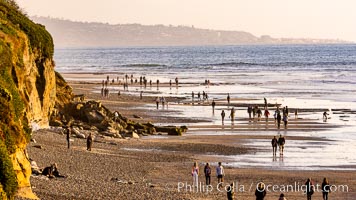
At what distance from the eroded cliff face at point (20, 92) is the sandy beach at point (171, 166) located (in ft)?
5.34

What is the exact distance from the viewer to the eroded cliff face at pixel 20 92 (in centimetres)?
2092

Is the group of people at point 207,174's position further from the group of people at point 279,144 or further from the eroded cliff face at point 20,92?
the group of people at point 279,144

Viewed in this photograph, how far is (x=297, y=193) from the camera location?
28.6 m

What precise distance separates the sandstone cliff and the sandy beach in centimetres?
156

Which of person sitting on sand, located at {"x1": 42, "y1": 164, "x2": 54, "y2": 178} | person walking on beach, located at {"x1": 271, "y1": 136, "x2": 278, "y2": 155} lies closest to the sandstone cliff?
person sitting on sand, located at {"x1": 42, "y1": 164, "x2": 54, "y2": 178}

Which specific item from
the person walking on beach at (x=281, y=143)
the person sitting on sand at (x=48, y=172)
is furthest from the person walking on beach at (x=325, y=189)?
the person walking on beach at (x=281, y=143)

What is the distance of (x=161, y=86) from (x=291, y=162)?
59.9 metres

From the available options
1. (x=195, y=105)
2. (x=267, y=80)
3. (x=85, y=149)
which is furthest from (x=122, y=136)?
(x=267, y=80)

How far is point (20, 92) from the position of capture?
3136cm

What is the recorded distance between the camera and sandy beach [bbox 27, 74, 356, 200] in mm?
27203

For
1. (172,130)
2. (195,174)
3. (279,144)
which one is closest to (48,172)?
(195,174)

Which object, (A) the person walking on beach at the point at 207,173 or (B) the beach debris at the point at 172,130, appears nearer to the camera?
(A) the person walking on beach at the point at 207,173

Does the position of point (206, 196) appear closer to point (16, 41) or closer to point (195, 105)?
point (16, 41)

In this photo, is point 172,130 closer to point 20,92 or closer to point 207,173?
point 20,92
